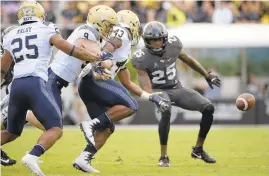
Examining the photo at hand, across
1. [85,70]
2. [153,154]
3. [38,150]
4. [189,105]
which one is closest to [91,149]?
[85,70]

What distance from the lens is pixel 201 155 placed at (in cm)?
879

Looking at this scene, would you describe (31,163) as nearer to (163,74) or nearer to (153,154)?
(163,74)

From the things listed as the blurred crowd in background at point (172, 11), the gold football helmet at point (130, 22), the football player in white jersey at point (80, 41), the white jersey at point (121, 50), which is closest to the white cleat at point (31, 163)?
the football player in white jersey at point (80, 41)

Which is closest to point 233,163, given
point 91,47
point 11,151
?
point 91,47

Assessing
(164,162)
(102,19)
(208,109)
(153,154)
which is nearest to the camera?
(102,19)

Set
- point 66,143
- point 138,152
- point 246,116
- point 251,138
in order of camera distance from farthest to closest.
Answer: point 246,116
point 251,138
point 66,143
point 138,152

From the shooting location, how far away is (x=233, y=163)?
8688 mm

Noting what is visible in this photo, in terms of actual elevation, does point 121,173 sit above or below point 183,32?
above

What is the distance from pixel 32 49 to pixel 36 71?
0.67 feet

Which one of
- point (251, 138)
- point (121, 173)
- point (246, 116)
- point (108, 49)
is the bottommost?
point (246, 116)

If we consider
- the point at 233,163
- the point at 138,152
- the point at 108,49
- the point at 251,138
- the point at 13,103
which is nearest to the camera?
the point at 13,103

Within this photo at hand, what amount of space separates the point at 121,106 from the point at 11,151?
132 inches

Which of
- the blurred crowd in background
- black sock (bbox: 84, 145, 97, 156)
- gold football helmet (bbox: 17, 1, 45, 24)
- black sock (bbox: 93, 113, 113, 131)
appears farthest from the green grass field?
the blurred crowd in background

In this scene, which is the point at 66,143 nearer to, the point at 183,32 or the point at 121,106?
the point at 121,106
